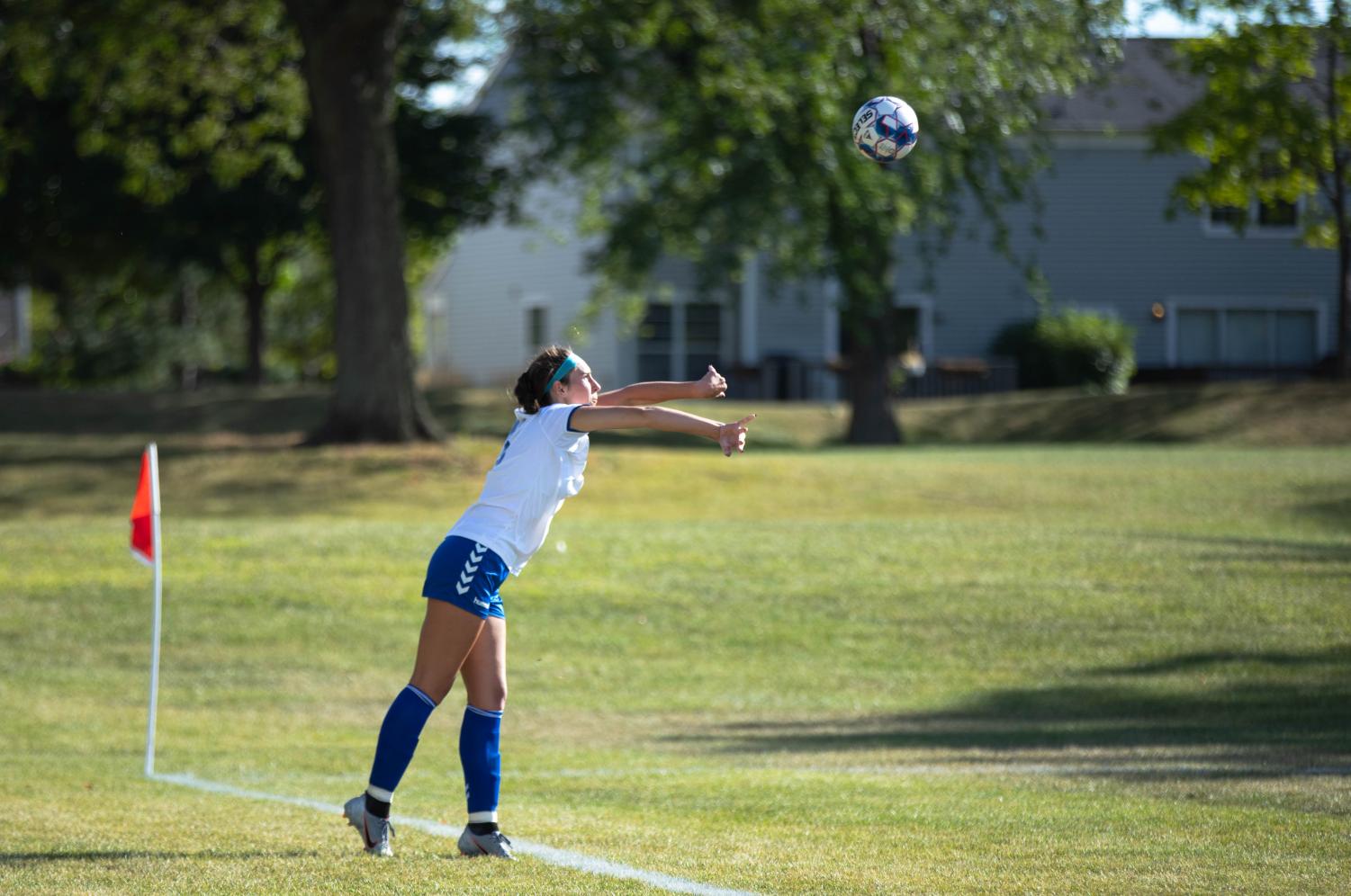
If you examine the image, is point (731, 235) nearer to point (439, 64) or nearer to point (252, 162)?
point (252, 162)

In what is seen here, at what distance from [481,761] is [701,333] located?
117 ft

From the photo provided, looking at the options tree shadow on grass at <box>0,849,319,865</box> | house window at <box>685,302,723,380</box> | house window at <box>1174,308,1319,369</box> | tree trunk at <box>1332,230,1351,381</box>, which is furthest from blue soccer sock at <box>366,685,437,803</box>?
house window at <box>1174,308,1319,369</box>

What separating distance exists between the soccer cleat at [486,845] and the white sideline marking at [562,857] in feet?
0.48

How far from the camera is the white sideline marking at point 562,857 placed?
20.1ft

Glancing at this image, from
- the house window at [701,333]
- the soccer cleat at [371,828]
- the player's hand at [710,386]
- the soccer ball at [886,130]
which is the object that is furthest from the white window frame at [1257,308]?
the soccer cleat at [371,828]

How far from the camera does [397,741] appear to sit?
22.2ft

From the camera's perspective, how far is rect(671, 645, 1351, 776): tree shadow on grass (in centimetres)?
1037

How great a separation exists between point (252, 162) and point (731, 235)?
26.6ft

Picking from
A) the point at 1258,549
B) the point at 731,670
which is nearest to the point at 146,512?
the point at 731,670

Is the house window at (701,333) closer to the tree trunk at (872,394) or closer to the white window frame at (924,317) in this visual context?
the white window frame at (924,317)

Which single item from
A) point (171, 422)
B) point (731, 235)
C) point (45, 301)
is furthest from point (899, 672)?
point (45, 301)

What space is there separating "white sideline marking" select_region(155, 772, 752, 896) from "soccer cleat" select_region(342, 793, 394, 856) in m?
0.56

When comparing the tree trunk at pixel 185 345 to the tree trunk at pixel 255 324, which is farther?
the tree trunk at pixel 185 345

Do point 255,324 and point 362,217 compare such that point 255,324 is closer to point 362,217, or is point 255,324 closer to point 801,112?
point 362,217
